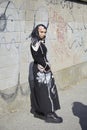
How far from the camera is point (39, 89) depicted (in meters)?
7.07

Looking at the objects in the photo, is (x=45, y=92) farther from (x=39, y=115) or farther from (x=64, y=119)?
(x=64, y=119)

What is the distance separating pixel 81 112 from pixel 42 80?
119 cm

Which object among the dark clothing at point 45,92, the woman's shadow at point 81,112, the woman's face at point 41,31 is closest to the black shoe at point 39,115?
the dark clothing at point 45,92

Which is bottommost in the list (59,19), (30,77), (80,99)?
(80,99)

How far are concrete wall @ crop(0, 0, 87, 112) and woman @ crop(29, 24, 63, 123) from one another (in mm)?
503

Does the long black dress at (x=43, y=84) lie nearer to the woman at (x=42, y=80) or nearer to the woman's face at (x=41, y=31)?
the woman at (x=42, y=80)

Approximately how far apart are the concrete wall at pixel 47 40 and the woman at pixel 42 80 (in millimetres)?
503

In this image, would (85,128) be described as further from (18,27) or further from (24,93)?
(18,27)

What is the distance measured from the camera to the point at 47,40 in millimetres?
8859

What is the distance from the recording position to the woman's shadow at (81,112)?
700cm

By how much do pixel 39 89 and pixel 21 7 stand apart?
1581 mm

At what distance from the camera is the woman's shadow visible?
23.0ft

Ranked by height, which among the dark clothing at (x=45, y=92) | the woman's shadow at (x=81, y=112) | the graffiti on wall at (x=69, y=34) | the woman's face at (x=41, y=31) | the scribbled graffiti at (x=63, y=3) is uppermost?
the scribbled graffiti at (x=63, y=3)

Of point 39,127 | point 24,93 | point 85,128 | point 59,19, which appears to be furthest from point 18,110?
point 59,19
